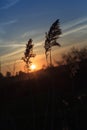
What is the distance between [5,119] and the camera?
45.7m

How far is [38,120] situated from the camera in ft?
142

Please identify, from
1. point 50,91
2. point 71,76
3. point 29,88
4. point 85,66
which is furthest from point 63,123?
point 85,66

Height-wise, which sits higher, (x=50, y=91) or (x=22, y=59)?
(x=22, y=59)

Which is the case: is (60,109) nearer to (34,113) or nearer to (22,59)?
(34,113)

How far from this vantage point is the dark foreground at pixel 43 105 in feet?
140

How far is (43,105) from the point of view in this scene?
4747cm

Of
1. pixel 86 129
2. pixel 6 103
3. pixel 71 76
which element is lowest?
pixel 86 129

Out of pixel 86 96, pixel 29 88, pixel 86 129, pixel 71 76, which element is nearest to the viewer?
pixel 86 129

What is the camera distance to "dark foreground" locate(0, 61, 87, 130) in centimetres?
4275

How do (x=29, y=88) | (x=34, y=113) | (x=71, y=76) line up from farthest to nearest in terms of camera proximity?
(x=71, y=76), (x=29, y=88), (x=34, y=113)

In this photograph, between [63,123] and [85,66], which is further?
[85,66]

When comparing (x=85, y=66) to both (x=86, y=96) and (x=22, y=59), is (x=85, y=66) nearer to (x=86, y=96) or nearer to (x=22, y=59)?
(x=22, y=59)

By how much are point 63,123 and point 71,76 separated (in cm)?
2222

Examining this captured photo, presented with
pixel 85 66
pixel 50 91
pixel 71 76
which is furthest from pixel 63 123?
pixel 85 66
